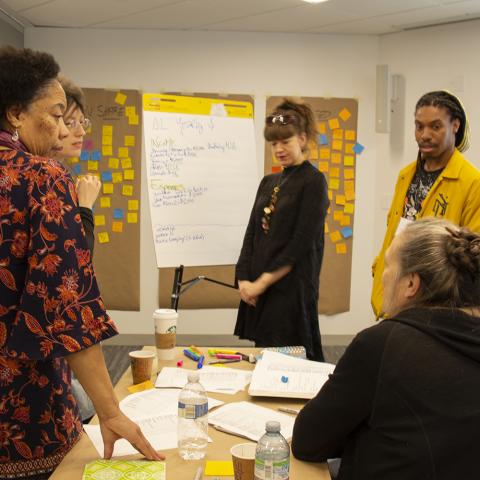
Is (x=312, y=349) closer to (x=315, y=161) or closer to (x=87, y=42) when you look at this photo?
(x=315, y=161)

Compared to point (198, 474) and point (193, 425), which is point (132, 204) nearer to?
point (193, 425)

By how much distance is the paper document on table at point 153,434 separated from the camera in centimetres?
135

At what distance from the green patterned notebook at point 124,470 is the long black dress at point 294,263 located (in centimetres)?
145

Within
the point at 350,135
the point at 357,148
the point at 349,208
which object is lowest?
the point at 349,208

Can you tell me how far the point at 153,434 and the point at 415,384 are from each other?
66 cm

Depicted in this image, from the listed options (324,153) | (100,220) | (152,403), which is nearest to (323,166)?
(324,153)

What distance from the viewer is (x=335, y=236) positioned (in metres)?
5.09

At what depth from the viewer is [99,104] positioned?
16.1 feet

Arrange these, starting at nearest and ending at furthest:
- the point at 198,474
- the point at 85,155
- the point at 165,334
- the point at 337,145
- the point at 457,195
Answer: the point at 198,474, the point at 165,334, the point at 457,195, the point at 85,155, the point at 337,145

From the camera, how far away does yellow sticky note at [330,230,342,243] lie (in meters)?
5.09

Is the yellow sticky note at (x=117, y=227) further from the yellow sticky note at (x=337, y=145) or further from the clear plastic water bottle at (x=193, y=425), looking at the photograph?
the clear plastic water bottle at (x=193, y=425)

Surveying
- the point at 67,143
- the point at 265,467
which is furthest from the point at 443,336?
the point at 67,143

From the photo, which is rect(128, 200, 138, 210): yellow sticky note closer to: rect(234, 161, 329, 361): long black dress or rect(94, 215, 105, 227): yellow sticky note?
rect(94, 215, 105, 227): yellow sticky note

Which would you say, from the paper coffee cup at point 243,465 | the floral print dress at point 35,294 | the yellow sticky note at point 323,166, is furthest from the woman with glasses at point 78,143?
the yellow sticky note at point 323,166
